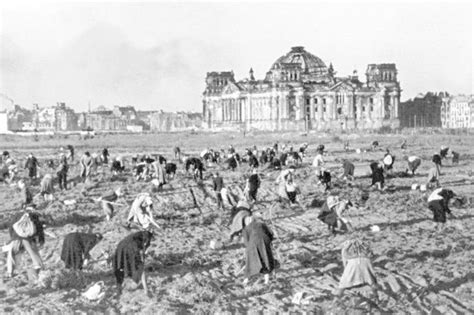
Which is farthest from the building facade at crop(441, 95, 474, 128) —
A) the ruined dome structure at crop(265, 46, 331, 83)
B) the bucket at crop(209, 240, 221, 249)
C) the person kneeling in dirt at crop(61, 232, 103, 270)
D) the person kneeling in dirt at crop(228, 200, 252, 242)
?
the person kneeling in dirt at crop(61, 232, 103, 270)

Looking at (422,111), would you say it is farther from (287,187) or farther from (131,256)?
(131,256)

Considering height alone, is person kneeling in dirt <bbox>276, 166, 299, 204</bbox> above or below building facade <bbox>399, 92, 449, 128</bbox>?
below

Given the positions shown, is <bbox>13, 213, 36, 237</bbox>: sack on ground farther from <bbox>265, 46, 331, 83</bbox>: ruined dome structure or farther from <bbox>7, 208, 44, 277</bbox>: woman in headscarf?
<bbox>265, 46, 331, 83</bbox>: ruined dome structure

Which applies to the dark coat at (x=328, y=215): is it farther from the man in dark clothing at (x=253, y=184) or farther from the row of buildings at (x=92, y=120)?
the row of buildings at (x=92, y=120)

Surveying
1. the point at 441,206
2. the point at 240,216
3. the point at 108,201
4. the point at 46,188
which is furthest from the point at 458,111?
the point at 240,216

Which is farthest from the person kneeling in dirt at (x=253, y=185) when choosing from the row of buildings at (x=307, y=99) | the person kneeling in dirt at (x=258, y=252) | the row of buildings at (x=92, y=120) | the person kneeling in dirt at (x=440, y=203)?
the row of buildings at (x=92, y=120)

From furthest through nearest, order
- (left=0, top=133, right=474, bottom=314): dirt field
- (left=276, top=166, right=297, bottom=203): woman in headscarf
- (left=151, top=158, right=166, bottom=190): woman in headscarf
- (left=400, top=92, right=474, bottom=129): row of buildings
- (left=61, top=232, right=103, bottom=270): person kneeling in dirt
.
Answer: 1. (left=400, top=92, right=474, bottom=129): row of buildings
2. (left=151, top=158, right=166, bottom=190): woman in headscarf
3. (left=276, top=166, right=297, bottom=203): woman in headscarf
4. (left=61, top=232, right=103, bottom=270): person kneeling in dirt
5. (left=0, top=133, right=474, bottom=314): dirt field

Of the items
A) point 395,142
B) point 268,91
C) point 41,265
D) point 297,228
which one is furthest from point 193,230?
point 268,91
